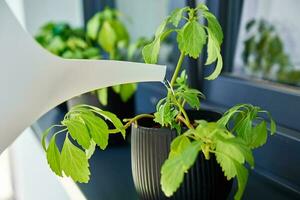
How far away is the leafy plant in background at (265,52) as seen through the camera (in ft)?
3.33

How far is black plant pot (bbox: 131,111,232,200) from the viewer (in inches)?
18.5

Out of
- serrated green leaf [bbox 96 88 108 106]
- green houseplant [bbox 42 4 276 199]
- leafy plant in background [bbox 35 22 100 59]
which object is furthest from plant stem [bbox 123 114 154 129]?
leafy plant in background [bbox 35 22 100 59]

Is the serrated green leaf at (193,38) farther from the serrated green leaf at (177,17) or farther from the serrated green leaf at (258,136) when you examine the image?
the serrated green leaf at (258,136)

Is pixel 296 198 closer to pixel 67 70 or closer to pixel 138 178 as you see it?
pixel 138 178

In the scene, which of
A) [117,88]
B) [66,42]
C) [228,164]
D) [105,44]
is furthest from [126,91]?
[228,164]

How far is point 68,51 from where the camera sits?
1.05 metres

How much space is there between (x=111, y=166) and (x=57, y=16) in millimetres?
1016

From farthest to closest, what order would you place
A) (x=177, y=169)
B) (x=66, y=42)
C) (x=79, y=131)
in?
1. (x=66, y=42)
2. (x=79, y=131)
3. (x=177, y=169)

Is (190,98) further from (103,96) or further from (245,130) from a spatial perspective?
(103,96)

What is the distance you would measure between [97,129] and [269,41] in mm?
825

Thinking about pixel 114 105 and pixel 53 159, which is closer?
pixel 53 159

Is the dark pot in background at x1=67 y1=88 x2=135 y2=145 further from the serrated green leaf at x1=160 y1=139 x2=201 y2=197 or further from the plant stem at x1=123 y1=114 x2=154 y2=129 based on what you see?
the serrated green leaf at x1=160 y1=139 x2=201 y2=197

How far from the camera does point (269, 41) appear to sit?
3.60ft

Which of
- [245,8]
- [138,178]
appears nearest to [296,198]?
[138,178]
